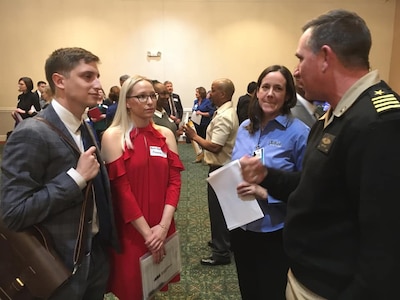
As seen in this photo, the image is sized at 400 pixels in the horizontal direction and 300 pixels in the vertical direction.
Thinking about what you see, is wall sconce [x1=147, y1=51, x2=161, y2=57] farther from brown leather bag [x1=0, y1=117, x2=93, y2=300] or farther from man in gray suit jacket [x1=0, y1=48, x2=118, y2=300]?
brown leather bag [x1=0, y1=117, x2=93, y2=300]

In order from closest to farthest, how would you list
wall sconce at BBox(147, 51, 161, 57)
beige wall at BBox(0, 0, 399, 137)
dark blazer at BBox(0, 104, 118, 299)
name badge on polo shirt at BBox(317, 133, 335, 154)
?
name badge on polo shirt at BBox(317, 133, 335, 154) → dark blazer at BBox(0, 104, 118, 299) → beige wall at BBox(0, 0, 399, 137) → wall sconce at BBox(147, 51, 161, 57)

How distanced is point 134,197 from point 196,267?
1532 millimetres

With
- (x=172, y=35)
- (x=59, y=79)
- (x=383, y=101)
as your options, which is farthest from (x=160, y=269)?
(x=172, y=35)

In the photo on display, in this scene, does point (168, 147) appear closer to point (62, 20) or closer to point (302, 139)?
point (302, 139)

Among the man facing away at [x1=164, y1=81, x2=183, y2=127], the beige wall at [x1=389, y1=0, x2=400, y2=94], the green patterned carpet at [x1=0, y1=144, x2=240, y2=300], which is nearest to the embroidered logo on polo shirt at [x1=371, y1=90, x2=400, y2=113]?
the green patterned carpet at [x1=0, y1=144, x2=240, y2=300]

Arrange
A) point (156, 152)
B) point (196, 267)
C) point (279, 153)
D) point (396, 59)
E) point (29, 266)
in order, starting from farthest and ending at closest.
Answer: point (396, 59) → point (196, 267) → point (156, 152) → point (279, 153) → point (29, 266)

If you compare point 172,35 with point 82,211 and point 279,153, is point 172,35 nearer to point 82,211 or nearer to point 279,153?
point 279,153

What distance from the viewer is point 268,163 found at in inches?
71.1

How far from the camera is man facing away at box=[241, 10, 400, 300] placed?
2.86 feet

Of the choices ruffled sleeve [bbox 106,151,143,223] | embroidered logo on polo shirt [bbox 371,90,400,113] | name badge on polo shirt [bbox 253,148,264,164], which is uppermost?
embroidered logo on polo shirt [bbox 371,90,400,113]

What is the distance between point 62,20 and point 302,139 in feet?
33.2

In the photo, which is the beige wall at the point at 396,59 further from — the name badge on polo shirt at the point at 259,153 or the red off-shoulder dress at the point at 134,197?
the red off-shoulder dress at the point at 134,197

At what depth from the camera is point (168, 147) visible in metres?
2.03

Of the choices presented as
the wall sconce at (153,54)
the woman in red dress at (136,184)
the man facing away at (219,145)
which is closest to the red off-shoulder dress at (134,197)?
the woman in red dress at (136,184)
